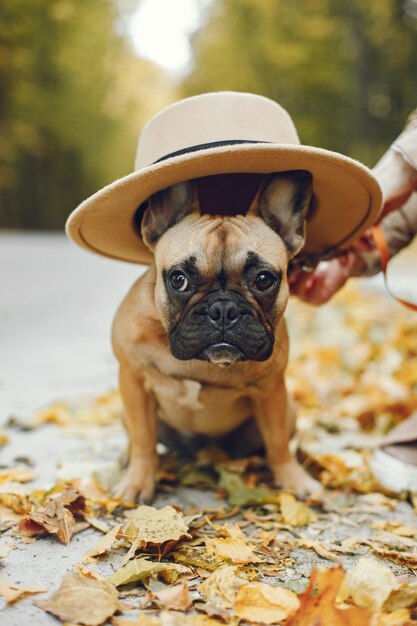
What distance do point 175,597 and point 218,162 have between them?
1.29 m

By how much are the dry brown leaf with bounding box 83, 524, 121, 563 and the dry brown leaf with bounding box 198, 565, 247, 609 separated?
33cm

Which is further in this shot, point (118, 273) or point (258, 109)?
point (118, 273)

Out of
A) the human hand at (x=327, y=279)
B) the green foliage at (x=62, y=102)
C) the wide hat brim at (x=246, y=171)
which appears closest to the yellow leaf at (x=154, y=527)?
the wide hat brim at (x=246, y=171)

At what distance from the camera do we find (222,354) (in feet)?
6.99

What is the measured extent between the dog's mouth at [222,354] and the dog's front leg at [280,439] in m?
0.39

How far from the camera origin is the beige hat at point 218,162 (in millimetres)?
2090

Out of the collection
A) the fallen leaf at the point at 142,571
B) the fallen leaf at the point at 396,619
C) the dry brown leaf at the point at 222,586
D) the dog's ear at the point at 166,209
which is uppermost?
the dog's ear at the point at 166,209

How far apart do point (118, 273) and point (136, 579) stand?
10254 mm

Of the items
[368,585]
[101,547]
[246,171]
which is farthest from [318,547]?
[246,171]

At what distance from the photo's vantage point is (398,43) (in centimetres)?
1731

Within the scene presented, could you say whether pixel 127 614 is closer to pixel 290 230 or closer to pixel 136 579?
pixel 136 579

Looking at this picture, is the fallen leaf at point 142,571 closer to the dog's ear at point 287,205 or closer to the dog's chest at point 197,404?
the dog's chest at point 197,404

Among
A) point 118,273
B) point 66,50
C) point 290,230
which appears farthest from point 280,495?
point 66,50

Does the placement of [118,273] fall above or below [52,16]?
below
